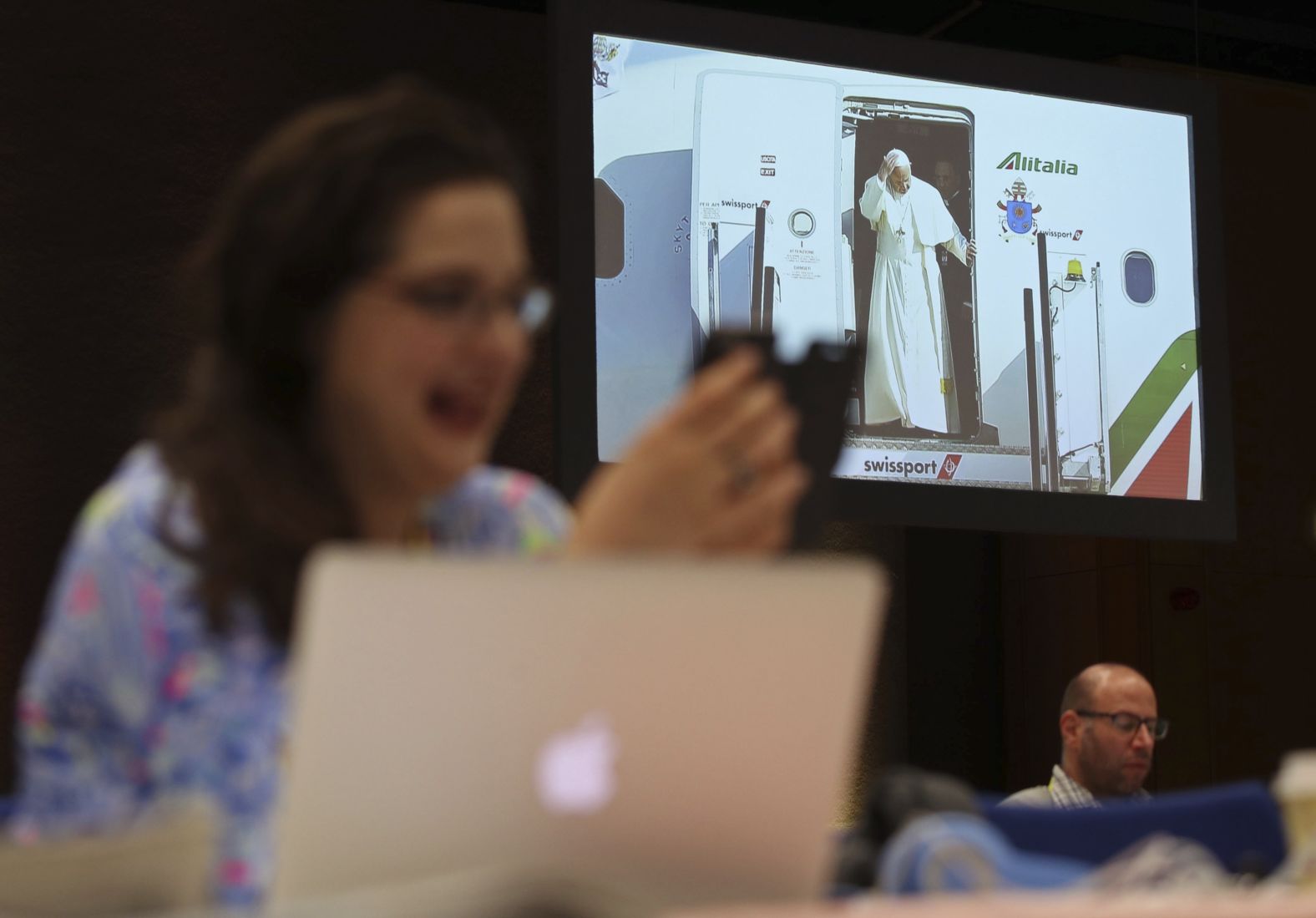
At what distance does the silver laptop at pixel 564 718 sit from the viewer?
75 cm

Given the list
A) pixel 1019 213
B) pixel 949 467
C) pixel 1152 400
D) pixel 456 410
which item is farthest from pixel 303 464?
pixel 1152 400

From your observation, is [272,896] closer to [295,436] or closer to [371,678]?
[371,678]

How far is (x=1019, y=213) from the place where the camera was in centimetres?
439

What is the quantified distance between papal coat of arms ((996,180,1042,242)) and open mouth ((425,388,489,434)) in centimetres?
336

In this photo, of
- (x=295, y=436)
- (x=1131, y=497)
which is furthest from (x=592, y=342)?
(x=295, y=436)

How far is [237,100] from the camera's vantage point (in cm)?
480

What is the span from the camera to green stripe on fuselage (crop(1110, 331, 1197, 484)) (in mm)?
4359

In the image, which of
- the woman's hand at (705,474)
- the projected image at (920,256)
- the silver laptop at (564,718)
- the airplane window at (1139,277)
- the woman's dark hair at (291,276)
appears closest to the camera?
the silver laptop at (564,718)

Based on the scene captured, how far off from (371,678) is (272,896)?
12 cm

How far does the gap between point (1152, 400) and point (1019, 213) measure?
0.60 meters

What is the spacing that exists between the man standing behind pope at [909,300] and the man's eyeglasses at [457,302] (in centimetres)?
301

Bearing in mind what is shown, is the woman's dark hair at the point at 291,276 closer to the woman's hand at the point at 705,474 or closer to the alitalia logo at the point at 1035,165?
the woman's hand at the point at 705,474

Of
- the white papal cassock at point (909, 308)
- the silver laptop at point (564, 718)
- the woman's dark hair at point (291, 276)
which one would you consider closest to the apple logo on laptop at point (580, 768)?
the silver laptop at point (564, 718)

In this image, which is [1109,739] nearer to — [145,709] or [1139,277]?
[1139,277]
